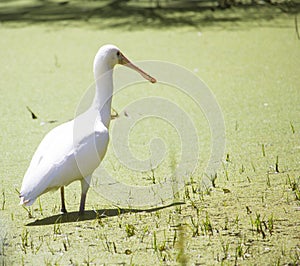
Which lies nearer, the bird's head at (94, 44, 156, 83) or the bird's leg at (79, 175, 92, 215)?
the bird's leg at (79, 175, 92, 215)

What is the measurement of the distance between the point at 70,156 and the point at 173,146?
94cm

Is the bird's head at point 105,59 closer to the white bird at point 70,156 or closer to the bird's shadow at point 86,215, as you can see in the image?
Result: the white bird at point 70,156

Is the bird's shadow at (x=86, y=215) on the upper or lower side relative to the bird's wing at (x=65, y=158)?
lower

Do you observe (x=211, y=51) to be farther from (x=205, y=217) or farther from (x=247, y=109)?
(x=205, y=217)

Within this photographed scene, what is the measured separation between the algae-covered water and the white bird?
12 centimetres

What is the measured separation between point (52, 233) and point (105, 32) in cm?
331

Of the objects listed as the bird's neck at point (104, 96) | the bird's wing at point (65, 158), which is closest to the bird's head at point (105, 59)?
the bird's neck at point (104, 96)

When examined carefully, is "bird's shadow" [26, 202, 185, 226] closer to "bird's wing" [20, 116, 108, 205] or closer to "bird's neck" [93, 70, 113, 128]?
"bird's wing" [20, 116, 108, 205]

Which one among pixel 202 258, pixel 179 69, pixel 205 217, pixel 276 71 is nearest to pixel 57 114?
pixel 179 69

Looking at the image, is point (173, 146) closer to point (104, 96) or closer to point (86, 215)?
point (104, 96)

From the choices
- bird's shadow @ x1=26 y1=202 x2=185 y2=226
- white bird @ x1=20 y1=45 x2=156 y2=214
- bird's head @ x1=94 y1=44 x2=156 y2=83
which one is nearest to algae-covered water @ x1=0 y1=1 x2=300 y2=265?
bird's shadow @ x1=26 y1=202 x2=185 y2=226

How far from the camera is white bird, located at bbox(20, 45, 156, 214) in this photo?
8.03 ft

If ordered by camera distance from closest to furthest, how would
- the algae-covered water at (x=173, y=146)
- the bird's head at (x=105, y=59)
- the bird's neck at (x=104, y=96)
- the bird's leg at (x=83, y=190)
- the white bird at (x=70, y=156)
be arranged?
the algae-covered water at (x=173, y=146), the white bird at (x=70, y=156), the bird's leg at (x=83, y=190), the bird's neck at (x=104, y=96), the bird's head at (x=105, y=59)

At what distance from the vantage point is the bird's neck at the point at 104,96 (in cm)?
271
